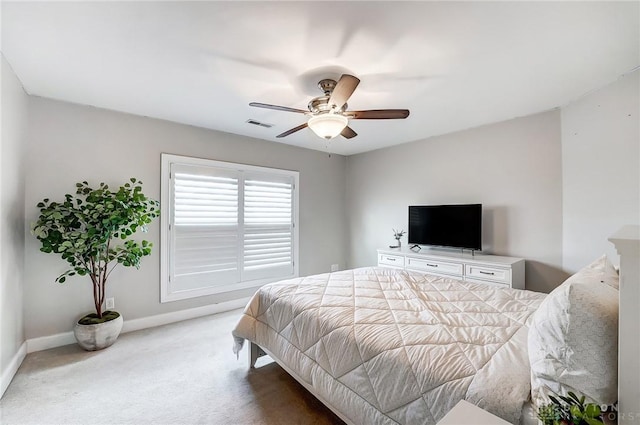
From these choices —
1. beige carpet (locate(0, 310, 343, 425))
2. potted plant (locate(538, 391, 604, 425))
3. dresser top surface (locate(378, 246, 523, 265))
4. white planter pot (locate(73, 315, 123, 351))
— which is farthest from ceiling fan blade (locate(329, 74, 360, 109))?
white planter pot (locate(73, 315, 123, 351))

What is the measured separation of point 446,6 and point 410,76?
2.45 feet

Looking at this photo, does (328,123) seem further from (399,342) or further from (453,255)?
(453,255)

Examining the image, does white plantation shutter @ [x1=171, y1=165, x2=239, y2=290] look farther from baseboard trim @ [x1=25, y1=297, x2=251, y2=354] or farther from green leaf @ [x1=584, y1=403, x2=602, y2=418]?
green leaf @ [x1=584, y1=403, x2=602, y2=418]

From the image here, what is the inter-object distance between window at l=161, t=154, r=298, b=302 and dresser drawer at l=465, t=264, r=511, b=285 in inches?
99.7

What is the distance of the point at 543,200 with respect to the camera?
9.98 ft

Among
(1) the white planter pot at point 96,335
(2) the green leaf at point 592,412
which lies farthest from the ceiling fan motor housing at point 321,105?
(1) the white planter pot at point 96,335

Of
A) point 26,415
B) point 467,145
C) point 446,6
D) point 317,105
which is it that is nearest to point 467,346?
point 446,6

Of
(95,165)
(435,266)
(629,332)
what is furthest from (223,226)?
(629,332)

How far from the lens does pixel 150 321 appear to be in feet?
10.5

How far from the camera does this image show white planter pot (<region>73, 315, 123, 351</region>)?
101 inches

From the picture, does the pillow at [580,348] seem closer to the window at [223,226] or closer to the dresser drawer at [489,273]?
the dresser drawer at [489,273]

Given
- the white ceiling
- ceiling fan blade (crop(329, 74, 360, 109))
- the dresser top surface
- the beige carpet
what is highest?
the white ceiling

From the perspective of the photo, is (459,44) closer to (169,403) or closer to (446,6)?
(446,6)

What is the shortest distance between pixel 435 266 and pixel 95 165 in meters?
4.13
